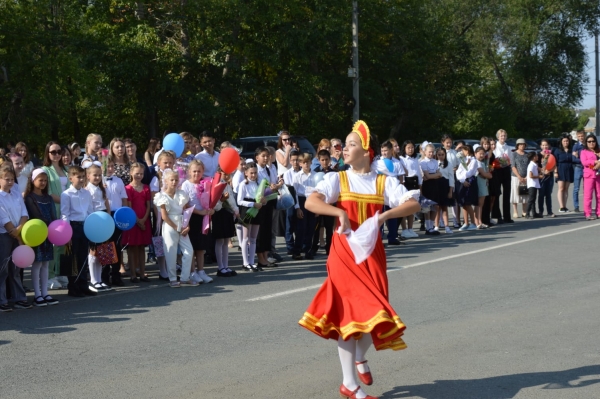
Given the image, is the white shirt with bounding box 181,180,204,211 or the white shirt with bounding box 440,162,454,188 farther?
the white shirt with bounding box 440,162,454,188

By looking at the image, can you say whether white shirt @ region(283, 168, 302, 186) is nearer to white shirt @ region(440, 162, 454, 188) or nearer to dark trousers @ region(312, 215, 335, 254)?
dark trousers @ region(312, 215, 335, 254)

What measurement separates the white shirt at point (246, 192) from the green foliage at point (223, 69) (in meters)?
20.0

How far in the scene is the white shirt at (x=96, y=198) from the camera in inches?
455

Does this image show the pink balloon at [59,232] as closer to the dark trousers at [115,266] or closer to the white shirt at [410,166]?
the dark trousers at [115,266]

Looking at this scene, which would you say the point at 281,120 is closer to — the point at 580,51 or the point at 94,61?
the point at 94,61

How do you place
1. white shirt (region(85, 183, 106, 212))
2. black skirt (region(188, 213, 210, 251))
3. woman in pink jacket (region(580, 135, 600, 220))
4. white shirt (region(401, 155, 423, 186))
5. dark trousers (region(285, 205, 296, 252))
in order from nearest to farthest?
white shirt (region(85, 183, 106, 212)), black skirt (region(188, 213, 210, 251)), dark trousers (region(285, 205, 296, 252)), white shirt (region(401, 155, 423, 186)), woman in pink jacket (region(580, 135, 600, 220))

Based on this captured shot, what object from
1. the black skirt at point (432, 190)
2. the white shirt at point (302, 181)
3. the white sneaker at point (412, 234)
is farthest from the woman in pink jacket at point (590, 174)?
the white shirt at point (302, 181)

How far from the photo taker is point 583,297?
34.2ft

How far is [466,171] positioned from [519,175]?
9.83 ft

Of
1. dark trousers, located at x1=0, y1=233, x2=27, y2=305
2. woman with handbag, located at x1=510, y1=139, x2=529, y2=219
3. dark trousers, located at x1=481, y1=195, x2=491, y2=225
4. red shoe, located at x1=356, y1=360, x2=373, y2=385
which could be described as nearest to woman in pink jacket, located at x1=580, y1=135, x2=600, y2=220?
woman with handbag, located at x1=510, y1=139, x2=529, y2=219

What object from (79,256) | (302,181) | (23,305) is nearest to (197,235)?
(79,256)

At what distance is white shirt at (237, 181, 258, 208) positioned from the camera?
522 inches

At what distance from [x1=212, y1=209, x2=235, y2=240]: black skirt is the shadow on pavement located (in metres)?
6.28

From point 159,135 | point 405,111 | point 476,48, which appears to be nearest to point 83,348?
point 159,135
